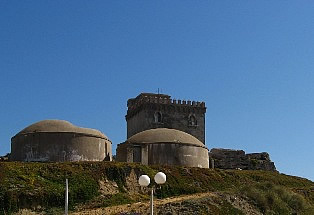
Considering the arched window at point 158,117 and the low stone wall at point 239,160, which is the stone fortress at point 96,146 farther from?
the arched window at point 158,117

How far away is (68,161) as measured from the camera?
1661 inches

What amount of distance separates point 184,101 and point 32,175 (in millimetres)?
36242

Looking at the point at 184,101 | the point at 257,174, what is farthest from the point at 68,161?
the point at 184,101

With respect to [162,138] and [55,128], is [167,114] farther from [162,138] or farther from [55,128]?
[55,128]

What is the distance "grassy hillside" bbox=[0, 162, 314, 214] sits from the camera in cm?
3292

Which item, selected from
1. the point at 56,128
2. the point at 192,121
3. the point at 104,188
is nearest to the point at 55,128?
the point at 56,128

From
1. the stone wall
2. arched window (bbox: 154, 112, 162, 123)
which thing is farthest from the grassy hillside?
arched window (bbox: 154, 112, 162, 123)

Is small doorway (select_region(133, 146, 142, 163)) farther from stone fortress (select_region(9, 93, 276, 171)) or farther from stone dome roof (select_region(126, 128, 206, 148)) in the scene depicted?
stone dome roof (select_region(126, 128, 206, 148))

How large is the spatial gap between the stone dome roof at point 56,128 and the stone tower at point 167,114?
2077 centimetres

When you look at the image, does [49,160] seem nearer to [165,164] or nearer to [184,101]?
[165,164]

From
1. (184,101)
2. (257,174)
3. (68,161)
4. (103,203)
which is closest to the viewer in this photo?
(103,203)

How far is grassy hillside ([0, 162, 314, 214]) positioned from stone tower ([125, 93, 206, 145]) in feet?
76.0

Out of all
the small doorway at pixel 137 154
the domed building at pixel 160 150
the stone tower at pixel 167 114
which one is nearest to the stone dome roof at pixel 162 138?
the domed building at pixel 160 150

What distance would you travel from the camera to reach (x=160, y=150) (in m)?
47.0
